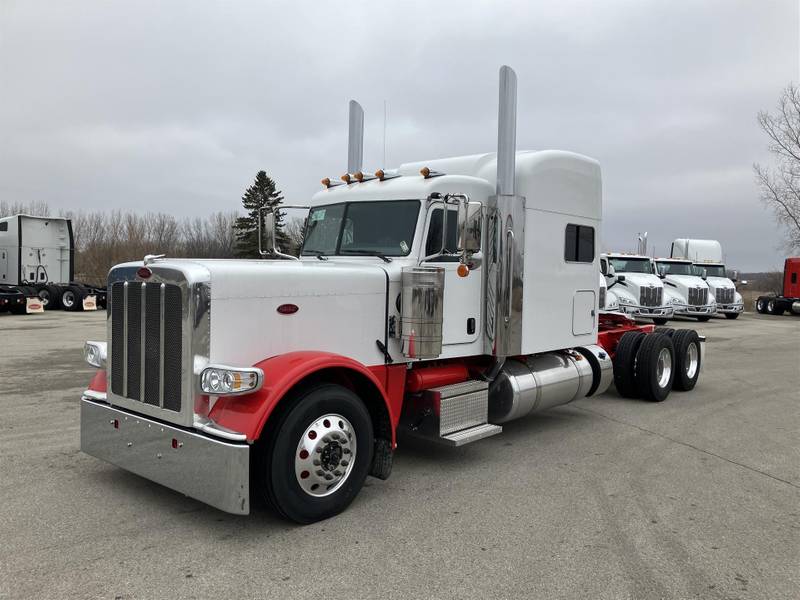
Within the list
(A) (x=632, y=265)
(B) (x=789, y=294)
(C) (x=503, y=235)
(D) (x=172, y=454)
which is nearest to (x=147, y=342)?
(D) (x=172, y=454)

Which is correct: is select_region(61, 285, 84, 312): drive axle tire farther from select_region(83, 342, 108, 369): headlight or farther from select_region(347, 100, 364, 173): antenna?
select_region(83, 342, 108, 369): headlight

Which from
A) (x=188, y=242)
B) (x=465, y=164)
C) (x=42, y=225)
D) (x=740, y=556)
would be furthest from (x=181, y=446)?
(x=188, y=242)

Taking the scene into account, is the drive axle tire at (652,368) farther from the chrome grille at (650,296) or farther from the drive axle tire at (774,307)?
the drive axle tire at (774,307)

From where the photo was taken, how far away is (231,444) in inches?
160

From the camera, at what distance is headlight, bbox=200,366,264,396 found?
4109 mm

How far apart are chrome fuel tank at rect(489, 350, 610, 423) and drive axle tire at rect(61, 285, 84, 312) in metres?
24.4

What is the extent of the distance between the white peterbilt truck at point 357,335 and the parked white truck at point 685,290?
19858mm

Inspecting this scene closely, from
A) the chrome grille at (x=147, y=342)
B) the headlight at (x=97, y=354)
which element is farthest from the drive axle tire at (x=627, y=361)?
the headlight at (x=97, y=354)

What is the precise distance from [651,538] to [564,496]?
0.90m

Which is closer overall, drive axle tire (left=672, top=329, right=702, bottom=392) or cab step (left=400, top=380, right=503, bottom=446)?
cab step (left=400, top=380, right=503, bottom=446)

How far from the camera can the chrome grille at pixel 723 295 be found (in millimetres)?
27750

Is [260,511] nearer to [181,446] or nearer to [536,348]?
[181,446]

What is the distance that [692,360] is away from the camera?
10180 mm

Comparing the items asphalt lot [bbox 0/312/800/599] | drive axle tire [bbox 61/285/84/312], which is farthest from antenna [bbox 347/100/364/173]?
drive axle tire [bbox 61/285/84/312]
